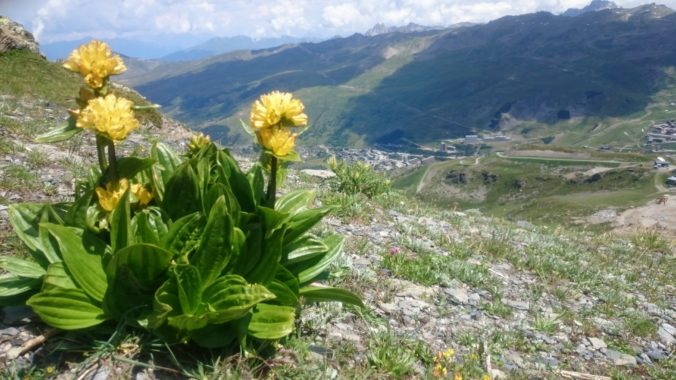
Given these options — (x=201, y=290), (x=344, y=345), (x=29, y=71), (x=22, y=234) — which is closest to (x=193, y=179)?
(x=201, y=290)

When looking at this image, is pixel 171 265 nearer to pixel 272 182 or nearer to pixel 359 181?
pixel 272 182

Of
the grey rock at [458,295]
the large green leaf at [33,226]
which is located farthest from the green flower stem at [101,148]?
the grey rock at [458,295]

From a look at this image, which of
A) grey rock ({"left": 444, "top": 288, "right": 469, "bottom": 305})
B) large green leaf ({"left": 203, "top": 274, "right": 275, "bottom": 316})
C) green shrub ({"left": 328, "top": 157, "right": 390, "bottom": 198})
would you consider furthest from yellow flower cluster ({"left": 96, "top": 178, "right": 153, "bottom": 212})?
green shrub ({"left": 328, "top": 157, "right": 390, "bottom": 198})

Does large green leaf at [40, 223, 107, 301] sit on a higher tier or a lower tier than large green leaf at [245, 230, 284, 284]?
higher

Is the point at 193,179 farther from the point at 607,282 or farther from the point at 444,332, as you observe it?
the point at 607,282

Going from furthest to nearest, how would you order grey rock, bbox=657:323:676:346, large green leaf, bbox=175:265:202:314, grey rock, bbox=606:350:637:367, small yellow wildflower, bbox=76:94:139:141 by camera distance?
grey rock, bbox=657:323:676:346, grey rock, bbox=606:350:637:367, large green leaf, bbox=175:265:202:314, small yellow wildflower, bbox=76:94:139:141

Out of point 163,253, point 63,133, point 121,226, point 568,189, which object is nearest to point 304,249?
point 163,253

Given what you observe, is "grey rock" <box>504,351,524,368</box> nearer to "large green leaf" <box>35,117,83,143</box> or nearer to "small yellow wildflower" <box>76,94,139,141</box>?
"small yellow wildflower" <box>76,94,139,141</box>

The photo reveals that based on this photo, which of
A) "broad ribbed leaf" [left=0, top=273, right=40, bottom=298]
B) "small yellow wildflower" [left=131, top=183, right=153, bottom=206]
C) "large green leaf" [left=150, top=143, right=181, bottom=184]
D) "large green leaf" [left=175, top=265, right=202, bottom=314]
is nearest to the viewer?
"large green leaf" [left=175, top=265, right=202, bottom=314]
